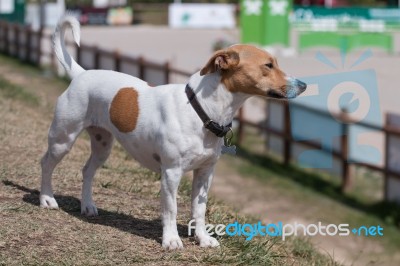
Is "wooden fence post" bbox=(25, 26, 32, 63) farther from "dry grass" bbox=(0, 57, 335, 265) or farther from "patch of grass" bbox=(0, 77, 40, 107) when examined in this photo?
"dry grass" bbox=(0, 57, 335, 265)

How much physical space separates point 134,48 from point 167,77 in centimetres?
1810

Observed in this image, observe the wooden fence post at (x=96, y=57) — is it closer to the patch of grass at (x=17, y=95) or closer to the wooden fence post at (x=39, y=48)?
the wooden fence post at (x=39, y=48)

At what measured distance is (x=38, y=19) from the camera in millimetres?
35688

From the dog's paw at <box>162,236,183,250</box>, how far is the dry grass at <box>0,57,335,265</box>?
51mm

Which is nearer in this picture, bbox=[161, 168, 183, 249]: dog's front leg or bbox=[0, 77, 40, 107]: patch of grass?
bbox=[161, 168, 183, 249]: dog's front leg

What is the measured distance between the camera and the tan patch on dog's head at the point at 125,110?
18.7 ft

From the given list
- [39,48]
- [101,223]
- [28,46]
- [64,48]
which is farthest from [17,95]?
[28,46]

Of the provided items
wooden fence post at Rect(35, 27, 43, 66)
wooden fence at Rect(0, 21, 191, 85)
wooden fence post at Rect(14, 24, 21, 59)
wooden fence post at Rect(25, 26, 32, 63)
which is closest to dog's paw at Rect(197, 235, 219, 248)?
wooden fence at Rect(0, 21, 191, 85)

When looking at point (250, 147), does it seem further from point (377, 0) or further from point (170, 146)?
point (377, 0)

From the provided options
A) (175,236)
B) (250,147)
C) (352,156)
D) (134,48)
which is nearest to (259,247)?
(175,236)

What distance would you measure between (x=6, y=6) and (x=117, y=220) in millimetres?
31596

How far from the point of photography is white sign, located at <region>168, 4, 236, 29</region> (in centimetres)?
5206

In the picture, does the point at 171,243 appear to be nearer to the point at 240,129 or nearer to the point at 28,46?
the point at 240,129

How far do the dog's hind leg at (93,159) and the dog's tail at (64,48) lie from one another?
475 mm
